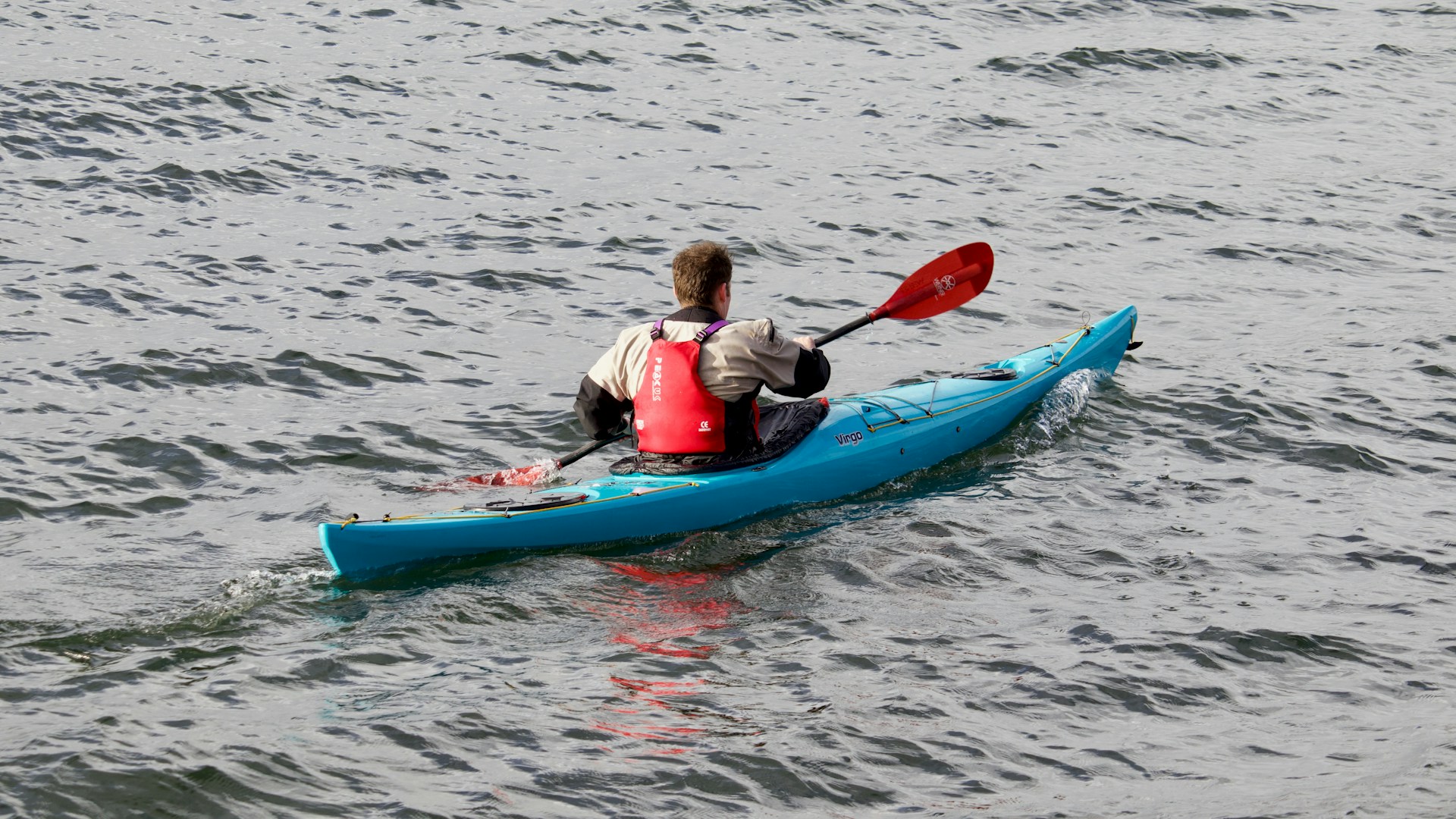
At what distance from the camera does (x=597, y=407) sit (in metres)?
5.83

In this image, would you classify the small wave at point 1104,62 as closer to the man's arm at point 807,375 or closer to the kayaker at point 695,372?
the man's arm at point 807,375

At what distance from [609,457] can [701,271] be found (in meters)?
1.59

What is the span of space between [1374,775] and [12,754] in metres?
3.78

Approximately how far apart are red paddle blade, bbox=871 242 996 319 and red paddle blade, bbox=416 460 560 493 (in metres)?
1.85

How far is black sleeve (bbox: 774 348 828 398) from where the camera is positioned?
576 centimetres

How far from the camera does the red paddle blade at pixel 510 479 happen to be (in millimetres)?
6098

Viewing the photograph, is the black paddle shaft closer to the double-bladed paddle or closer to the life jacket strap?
the double-bladed paddle

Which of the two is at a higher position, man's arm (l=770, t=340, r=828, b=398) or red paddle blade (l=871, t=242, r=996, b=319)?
red paddle blade (l=871, t=242, r=996, b=319)

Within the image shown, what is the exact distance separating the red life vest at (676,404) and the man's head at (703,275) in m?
0.11

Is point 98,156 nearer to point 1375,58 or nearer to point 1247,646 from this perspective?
point 1247,646

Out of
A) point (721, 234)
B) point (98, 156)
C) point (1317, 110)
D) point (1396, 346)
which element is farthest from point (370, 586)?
point (1317, 110)

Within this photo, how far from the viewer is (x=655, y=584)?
208 inches

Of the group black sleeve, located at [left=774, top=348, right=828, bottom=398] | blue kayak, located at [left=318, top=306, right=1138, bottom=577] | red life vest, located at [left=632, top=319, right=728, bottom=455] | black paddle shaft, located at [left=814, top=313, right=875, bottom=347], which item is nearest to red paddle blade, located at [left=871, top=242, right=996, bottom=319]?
black paddle shaft, located at [left=814, top=313, right=875, bottom=347]

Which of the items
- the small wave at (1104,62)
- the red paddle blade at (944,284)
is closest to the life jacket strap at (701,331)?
the red paddle blade at (944,284)
